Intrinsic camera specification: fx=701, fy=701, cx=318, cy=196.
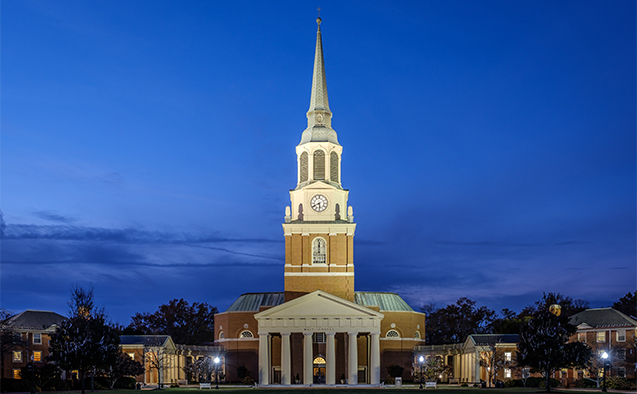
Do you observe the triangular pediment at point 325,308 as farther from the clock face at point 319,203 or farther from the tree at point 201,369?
the clock face at point 319,203

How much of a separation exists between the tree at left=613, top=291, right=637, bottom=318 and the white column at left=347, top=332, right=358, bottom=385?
48157 mm

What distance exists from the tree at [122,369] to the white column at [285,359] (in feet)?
49.0

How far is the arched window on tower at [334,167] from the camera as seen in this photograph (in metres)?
84.7

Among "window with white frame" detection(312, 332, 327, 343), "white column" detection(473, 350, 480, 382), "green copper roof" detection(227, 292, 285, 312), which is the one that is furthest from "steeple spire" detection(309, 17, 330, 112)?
"white column" detection(473, 350, 480, 382)

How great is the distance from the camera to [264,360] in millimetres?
77188

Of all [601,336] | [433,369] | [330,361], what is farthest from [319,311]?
[601,336]

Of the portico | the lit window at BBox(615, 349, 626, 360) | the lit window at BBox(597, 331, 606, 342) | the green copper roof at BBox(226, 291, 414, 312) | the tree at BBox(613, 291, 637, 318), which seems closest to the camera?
the lit window at BBox(615, 349, 626, 360)

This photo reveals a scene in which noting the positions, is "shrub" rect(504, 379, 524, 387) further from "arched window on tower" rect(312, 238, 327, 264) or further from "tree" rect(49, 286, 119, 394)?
"tree" rect(49, 286, 119, 394)

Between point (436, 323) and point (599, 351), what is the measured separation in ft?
216

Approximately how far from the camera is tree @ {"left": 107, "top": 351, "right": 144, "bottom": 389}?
6475 cm

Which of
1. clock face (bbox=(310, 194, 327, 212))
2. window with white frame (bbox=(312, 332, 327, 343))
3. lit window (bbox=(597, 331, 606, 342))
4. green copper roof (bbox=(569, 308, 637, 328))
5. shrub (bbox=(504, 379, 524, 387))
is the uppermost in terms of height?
clock face (bbox=(310, 194, 327, 212))

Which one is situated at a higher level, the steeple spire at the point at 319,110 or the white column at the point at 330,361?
the steeple spire at the point at 319,110

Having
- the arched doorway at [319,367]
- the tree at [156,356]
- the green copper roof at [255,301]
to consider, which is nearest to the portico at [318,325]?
the arched doorway at [319,367]

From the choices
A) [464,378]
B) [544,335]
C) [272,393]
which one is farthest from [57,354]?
[464,378]
